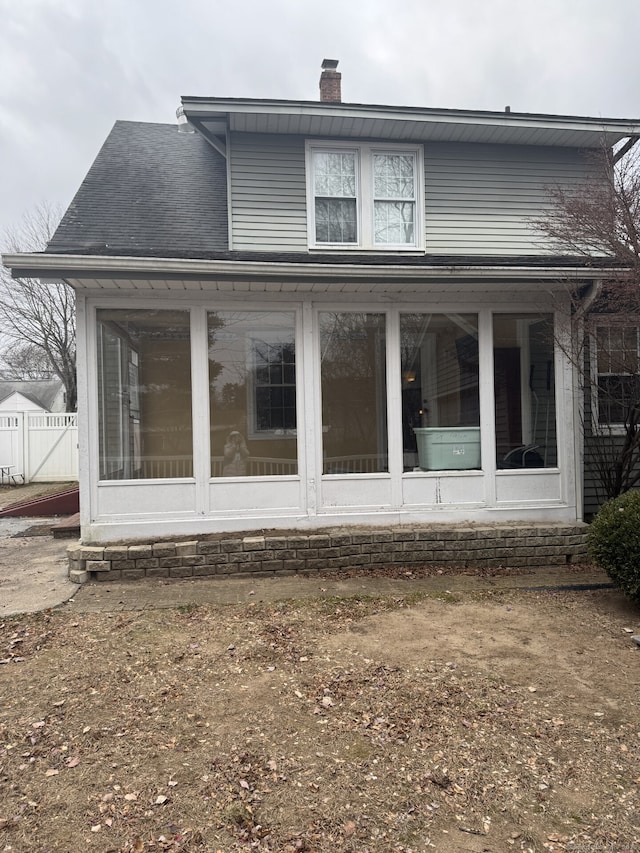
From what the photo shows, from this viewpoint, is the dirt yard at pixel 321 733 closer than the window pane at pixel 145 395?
Yes

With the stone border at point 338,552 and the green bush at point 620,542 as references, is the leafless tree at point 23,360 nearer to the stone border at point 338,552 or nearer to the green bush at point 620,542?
the stone border at point 338,552

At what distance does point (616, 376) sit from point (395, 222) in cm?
Answer: 352

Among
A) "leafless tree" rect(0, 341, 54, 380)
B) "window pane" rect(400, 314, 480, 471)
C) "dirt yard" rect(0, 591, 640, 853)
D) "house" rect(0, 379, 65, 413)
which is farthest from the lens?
"house" rect(0, 379, 65, 413)

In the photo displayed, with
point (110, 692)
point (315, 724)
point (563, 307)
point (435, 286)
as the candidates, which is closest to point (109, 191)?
point (435, 286)

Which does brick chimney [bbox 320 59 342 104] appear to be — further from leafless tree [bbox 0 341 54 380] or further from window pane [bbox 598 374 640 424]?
leafless tree [bbox 0 341 54 380]

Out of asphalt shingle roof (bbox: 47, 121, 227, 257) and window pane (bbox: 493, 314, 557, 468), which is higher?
asphalt shingle roof (bbox: 47, 121, 227, 257)

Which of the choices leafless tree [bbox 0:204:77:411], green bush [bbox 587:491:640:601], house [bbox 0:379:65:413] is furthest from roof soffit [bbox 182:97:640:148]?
house [bbox 0:379:65:413]

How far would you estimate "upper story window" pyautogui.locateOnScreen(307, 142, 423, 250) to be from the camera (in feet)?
23.2

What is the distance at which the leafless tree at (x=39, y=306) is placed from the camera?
72.1 ft

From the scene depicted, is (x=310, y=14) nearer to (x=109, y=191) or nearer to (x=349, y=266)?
(x=109, y=191)

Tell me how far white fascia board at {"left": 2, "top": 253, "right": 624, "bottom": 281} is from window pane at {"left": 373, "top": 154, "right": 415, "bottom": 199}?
240cm

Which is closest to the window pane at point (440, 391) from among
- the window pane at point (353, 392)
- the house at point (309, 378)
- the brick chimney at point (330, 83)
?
the house at point (309, 378)

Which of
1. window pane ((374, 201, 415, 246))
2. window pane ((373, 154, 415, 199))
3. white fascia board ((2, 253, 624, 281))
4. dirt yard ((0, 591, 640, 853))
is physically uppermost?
window pane ((373, 154, 415, 199))

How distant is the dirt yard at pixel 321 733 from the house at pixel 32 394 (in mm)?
40596
